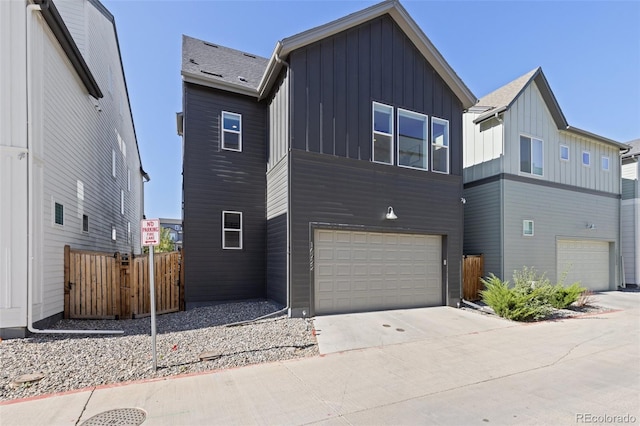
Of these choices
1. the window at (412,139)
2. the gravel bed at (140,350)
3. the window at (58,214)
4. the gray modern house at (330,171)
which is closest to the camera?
the gravel bed at (140,350)

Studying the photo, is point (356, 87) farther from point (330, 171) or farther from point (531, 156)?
point (531, 156)

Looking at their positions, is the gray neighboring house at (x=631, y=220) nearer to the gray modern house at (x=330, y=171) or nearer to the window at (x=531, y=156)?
the window at (x=531, y=156)

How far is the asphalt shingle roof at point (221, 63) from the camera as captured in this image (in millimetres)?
10359

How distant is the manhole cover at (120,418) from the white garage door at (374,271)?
5113mm

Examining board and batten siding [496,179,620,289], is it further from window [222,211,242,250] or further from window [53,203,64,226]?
window [53,203,64,226]

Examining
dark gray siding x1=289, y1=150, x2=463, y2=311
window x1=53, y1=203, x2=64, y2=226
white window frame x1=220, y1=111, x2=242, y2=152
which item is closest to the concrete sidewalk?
dark gray siding x1=289, y1=150, x2=463, y2=311

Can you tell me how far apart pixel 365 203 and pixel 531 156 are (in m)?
8.41

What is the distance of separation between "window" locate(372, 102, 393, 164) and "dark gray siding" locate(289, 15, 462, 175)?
0.26 metres

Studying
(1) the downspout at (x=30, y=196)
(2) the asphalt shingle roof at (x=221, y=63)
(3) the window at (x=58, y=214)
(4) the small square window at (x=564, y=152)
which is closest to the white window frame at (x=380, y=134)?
(2) the asphalt shingle roof at (x=221, y=63)

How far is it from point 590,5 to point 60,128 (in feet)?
47.4

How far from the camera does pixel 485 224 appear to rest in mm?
12672

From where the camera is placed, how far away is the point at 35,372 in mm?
4766

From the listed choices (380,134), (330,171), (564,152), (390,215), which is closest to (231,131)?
(330,171)

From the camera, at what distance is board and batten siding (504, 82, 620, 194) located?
12.6m
